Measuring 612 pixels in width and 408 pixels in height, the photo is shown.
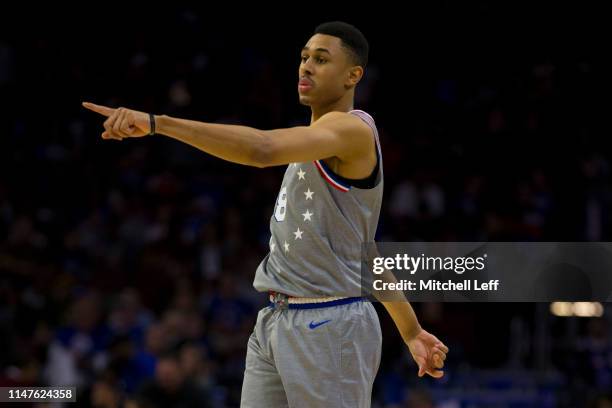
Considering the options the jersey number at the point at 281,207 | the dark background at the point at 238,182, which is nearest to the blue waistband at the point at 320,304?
the jersey number at the point at 281,207

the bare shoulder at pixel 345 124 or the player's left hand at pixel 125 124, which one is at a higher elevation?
the bare shoulder at pixel 345 124

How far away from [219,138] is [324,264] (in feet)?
2.68

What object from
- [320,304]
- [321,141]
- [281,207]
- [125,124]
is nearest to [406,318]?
[320,304]

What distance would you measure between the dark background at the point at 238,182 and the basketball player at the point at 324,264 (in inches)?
115

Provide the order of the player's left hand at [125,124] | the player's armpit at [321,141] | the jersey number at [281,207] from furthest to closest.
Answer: the jersey number at [281,207] → the player's armpit at [321,141] → the player's left hand at [125,124]

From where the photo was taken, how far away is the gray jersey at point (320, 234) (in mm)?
4109

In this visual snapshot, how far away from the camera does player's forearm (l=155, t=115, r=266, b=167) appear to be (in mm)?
3527

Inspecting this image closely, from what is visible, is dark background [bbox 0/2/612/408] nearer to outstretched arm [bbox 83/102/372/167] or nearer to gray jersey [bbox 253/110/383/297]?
gray jersey [bbox 253/110/383/297]

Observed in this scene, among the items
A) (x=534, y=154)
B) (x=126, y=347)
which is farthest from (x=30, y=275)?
(x=534, y=154)

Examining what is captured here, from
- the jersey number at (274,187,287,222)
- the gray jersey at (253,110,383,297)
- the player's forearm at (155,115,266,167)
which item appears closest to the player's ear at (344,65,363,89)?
the gray jersey at (253,110,383,297)

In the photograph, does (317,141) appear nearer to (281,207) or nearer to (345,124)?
(345,124)

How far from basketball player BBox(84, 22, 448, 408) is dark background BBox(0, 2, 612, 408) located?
2913 millimetres

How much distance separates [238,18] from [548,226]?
4.90m

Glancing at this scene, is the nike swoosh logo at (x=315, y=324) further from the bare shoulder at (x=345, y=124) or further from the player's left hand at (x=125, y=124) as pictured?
the player's left hand at (x=125, y=124)
